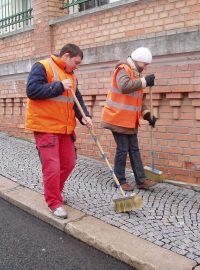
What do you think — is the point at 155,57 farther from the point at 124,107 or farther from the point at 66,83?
the point at 66,83

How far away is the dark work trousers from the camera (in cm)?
523

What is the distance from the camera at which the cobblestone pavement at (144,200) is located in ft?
12.8

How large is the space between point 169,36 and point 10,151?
12.1 ft

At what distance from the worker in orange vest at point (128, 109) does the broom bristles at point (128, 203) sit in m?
0.85

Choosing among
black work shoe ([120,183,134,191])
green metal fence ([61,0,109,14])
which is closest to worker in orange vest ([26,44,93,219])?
black work shoe ([120,183,134,191])

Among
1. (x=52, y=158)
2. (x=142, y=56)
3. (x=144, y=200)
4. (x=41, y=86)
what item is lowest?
(x=144, y=200)

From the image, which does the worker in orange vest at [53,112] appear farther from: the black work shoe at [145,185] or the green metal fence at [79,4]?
the green metal fence at [79,4]

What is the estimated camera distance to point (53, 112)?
437 centimetres

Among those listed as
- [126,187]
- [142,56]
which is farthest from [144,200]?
[142,56]

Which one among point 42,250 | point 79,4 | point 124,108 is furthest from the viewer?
point 79,4

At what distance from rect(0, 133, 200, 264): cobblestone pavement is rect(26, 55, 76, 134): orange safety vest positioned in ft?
3.26

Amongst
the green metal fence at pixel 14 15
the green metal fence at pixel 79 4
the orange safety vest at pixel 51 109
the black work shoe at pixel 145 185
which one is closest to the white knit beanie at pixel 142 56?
the orange safety vest at pixel 51 109

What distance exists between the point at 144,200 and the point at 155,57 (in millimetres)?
1944

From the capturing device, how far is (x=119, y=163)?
207 inches
